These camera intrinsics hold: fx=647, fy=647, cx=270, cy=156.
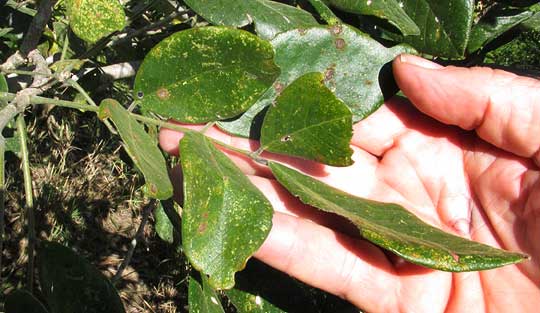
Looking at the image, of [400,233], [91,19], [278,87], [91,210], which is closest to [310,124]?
[278,87]

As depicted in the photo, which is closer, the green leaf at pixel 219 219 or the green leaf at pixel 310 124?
the green leaf at pixel 219 219

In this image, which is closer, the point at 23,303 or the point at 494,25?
the point at 23,303

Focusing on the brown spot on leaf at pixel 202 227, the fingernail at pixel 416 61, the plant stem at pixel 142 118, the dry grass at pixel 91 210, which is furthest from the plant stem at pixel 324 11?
the dry grass at pixel 91 210

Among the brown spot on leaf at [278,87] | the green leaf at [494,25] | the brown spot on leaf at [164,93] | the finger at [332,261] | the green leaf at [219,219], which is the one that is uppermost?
the green leaf at [494,25]

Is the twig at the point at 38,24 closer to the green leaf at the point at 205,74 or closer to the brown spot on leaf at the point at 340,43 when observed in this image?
the green leaf at the point at 205,74

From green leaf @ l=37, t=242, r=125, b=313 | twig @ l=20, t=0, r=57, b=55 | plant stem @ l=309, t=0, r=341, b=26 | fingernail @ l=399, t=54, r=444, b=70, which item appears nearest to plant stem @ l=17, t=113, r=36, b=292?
green leaf @ l=37, t=242, r=125, b=313

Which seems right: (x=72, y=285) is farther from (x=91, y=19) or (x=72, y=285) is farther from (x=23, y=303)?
(x=91, y=19)
